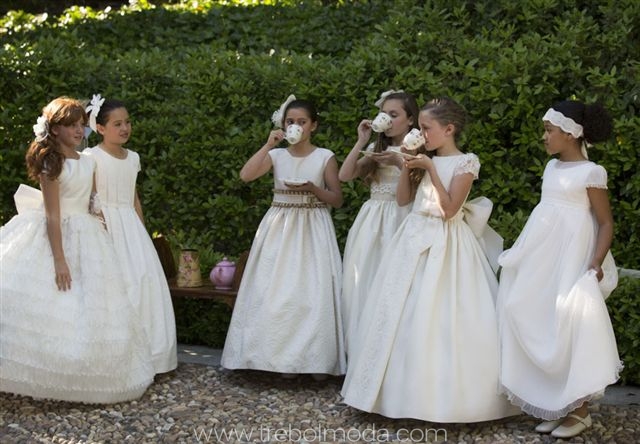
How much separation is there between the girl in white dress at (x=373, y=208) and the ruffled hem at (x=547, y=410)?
111 cm

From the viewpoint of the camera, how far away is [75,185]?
17.4 feet

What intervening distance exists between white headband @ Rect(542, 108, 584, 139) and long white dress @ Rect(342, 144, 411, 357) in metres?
1.05

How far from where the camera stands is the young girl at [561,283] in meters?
4.41

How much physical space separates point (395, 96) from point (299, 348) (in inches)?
60.5

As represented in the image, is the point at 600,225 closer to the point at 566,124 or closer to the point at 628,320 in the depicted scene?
the point at 566,124

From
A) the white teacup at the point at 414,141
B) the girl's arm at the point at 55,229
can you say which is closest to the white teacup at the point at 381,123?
the white teacup at the point at 414,141

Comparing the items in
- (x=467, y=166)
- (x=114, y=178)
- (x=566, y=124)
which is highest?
(x=566, y=124)

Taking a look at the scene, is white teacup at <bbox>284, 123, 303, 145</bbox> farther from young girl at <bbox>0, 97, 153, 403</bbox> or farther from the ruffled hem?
the ruffled hem

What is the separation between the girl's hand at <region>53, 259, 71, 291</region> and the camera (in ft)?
16.8

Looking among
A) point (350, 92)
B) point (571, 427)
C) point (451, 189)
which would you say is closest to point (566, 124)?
point (451, 189)

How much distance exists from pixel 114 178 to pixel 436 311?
2223mm

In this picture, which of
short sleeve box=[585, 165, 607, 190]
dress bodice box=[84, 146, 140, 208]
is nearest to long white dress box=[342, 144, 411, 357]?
short sleeve box=[585, 165, 607, 190]

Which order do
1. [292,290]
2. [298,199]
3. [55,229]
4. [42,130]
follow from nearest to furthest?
1. [55,229]
2. [42,130]
3. [292,290]
4. [298,199]

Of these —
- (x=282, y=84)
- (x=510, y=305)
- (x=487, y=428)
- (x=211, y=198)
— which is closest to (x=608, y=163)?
(x=510, y=305)
